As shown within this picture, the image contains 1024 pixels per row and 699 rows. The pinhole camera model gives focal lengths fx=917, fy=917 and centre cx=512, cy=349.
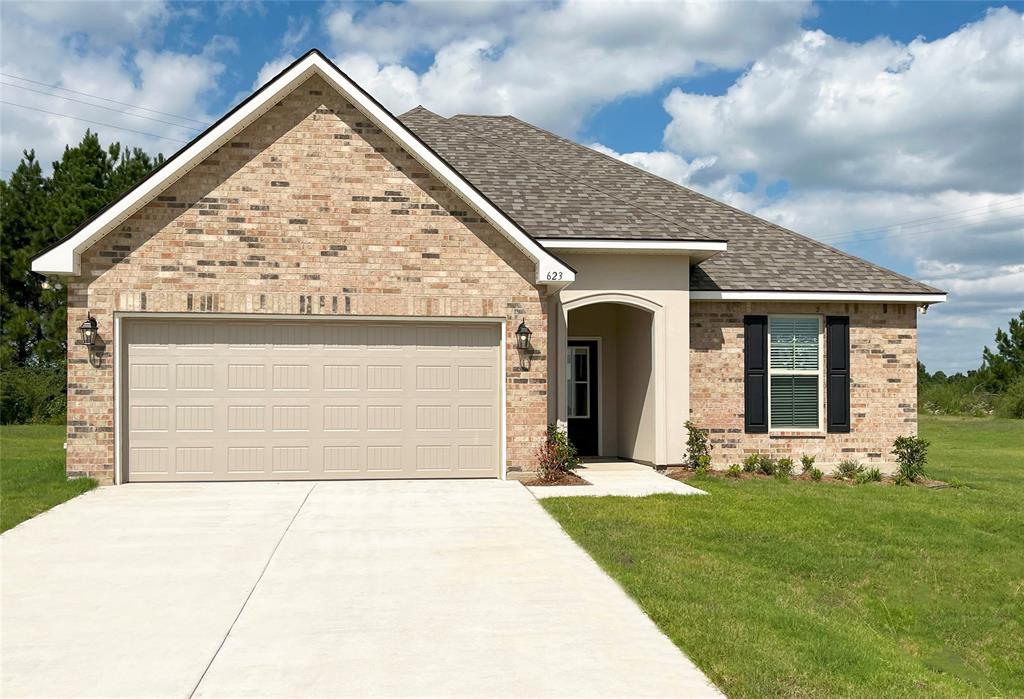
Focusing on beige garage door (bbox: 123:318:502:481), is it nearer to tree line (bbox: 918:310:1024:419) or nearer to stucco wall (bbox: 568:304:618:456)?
stucco wall (bbox: 568:304:618:456)

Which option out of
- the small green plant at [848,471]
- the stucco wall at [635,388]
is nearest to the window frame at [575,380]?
the stucco wall at [635,388]

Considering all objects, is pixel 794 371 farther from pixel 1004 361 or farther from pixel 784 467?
pixel 1004 361

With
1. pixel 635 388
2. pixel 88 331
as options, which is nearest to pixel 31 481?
pixel 88 331

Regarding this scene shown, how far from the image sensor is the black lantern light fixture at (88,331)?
12586 millimetres

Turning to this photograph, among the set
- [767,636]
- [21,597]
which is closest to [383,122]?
[21,597]

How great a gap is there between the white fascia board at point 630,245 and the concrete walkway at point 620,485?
3568 mm

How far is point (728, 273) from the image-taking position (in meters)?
16.2

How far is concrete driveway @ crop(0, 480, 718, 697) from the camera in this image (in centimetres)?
531

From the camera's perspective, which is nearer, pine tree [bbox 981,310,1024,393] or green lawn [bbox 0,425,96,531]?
green lawn [bbox 0,425,96,531]

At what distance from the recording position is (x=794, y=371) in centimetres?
1622

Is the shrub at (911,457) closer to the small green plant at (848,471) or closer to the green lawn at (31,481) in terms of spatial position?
the small green plant at (848,471)

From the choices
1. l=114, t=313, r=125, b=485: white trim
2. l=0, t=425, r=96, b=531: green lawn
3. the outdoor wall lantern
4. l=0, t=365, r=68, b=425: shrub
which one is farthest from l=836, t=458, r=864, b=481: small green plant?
l=0, t=365, r=68, b=425: shrub

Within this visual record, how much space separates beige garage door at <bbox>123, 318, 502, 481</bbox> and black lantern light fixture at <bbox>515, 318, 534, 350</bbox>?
0.39 meters

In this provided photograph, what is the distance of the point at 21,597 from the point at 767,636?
5557 mm
